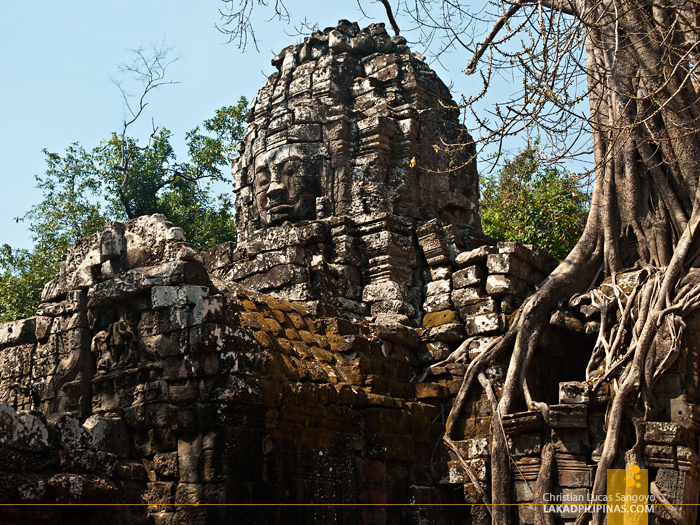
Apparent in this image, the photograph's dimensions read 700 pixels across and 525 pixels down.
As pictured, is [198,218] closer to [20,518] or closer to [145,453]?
[145,453]

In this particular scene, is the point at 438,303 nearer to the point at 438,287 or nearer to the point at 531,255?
the point at 438,287

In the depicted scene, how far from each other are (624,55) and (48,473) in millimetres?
6849

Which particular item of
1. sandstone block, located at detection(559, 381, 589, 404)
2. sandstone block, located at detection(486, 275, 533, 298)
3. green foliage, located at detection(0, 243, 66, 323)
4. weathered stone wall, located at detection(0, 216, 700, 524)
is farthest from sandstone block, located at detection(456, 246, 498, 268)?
green foliage, located at detection(0, 243, 66, 323)

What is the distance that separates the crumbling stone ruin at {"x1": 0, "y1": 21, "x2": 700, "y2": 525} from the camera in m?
5.42

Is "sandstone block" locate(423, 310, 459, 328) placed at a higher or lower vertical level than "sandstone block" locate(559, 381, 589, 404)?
higher

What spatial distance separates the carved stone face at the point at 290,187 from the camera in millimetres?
8859

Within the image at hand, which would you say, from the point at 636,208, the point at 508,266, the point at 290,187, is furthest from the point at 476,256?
the point at 290,187

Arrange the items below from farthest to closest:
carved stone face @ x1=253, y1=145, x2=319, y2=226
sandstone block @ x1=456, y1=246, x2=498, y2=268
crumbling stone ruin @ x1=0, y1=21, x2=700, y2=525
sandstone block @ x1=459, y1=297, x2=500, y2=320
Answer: carved stone face @ x1=253, y1=145, x2=319, y2=226
sandstone block @ x1=456, y1=246, x2=498, y2=268
sandstone block @ x1=459, y1=297, x2=500, y2=320
crumbling stone ruin @ x1=0, y1=21, x2=700, y2=525

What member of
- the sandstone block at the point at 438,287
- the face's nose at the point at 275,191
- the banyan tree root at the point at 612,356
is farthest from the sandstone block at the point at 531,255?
the face's nose at the point at 275,191

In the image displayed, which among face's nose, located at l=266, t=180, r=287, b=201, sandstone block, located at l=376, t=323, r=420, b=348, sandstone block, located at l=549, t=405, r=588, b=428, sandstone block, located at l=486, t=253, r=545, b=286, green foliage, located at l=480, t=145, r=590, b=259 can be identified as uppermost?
green foliage, located at l=480, t=145, r=590, b=259

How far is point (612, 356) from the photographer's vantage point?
6734mm

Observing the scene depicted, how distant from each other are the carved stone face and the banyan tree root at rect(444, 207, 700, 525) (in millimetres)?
2812

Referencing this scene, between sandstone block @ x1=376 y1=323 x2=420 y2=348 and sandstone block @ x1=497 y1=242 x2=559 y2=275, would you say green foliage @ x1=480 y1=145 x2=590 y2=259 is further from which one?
sandstone block @ x1=376 y1=323 x2=420 y2=348

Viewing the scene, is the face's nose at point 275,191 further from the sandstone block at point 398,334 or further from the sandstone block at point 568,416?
the sandstone block at point 568,416
